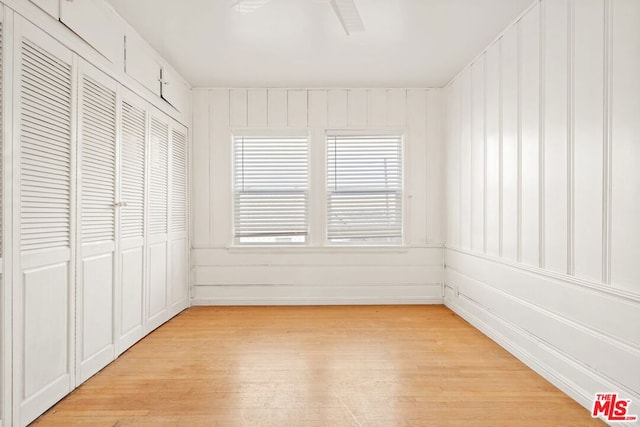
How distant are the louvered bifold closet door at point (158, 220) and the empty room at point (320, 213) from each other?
1.4 inches

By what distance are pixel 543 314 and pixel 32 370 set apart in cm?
330

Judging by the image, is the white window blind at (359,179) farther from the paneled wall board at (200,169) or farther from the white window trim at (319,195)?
the paneled wall board at (200,169)

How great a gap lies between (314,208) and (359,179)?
68 cm

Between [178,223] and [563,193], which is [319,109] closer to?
[178,223]

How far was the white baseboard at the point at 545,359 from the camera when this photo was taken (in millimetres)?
2238

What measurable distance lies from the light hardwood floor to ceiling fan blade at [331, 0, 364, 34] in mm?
2490

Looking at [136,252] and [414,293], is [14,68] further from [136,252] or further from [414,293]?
[414,293]

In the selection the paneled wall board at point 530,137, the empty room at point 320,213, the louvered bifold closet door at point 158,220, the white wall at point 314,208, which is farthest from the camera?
the white wall at point 314,208

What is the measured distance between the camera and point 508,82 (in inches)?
124

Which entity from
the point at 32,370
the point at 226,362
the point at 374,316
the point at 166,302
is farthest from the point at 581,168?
the point at 166,302

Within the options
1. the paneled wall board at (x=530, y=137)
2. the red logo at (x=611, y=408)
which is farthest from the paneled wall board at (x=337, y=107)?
the red logo at (x=611, y=408)

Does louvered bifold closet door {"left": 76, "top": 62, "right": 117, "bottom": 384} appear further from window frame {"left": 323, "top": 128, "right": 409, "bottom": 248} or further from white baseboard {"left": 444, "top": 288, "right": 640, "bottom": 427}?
white baseboard {"left": 444, "top": 288, "right": 640, "bottom": 427}

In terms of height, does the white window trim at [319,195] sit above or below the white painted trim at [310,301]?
above

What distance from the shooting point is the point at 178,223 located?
4.32 meters
